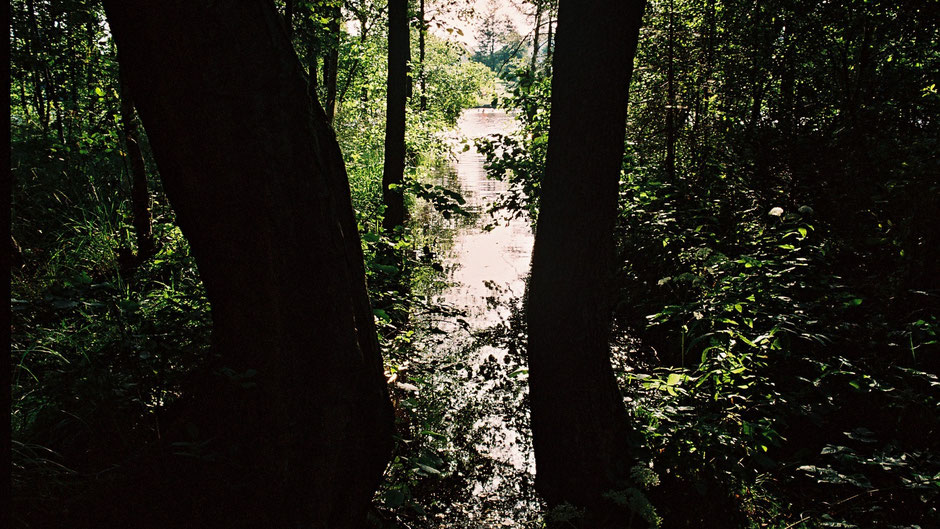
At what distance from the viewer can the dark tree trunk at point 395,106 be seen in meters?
6.89

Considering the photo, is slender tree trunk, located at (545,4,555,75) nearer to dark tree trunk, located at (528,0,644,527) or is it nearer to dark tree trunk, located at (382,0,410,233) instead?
dark tree trunk, located at (382,0,410,233)

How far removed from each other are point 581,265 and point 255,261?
180 cm

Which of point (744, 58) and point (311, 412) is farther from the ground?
point (744, 58)

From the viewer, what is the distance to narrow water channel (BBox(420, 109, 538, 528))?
364cm

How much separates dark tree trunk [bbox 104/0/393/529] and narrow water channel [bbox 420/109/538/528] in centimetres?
131

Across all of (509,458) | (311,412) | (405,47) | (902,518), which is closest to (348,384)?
(311,412)

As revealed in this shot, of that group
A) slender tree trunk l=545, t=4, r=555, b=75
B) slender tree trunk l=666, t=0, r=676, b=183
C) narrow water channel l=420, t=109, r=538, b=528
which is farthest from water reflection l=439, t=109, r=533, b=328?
slender tree trunk l=666, t=0, r=676, b=183

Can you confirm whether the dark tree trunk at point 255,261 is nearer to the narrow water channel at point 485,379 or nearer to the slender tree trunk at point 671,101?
the narrow water channel at point 485,379

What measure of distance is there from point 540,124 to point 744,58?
390 cm

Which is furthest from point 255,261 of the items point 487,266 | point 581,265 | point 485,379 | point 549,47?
point 549,47

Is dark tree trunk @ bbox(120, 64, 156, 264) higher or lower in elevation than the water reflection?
higher

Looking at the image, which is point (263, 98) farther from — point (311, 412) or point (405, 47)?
point (405, 47)

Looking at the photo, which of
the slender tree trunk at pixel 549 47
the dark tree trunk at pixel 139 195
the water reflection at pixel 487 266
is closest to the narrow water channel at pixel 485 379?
the water reflection at pixel 487 266

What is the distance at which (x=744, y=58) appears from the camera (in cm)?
772
